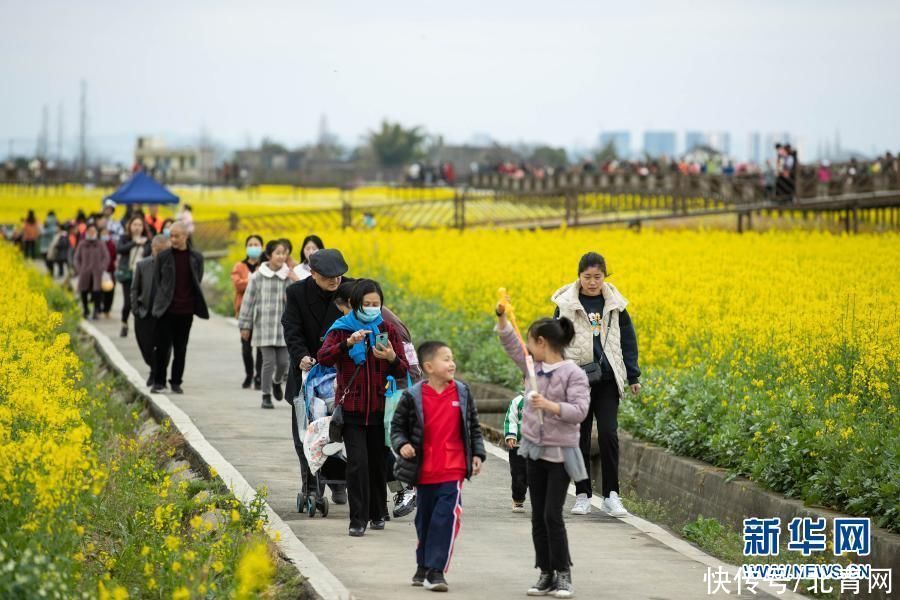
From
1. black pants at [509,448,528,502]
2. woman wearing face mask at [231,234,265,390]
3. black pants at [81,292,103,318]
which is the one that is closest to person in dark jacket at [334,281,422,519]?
black pants at [509,448,528,502]

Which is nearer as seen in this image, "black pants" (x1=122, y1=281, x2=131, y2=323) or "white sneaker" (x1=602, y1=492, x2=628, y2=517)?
"white sneaker" (x1=602, y1=492, x2=628, y2=517)

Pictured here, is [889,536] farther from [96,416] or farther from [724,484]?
[96,416]

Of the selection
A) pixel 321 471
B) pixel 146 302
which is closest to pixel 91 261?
pixel 146 302

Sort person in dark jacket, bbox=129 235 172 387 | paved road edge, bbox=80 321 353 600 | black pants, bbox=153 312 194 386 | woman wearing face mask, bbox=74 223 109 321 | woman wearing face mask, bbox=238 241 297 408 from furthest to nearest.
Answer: woman wearing face mask, bbox=74 223 109 321, person in dark jacket, bbox=129 235 172 387, black pants, bbox=153 312 194 386, woman wearing face mask, bbox=238 241 297 408, paved road edge, bbox=80 321 353 600

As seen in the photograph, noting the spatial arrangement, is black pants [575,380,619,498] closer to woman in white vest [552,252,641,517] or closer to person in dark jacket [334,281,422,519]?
woman in white vest [552,252,641,517]

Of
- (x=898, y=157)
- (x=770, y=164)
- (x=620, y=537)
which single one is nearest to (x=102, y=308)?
(x=620, y=537)

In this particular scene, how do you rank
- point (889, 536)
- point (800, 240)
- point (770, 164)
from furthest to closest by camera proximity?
1. point (770, 164)
2. point (800, 240)
3. point (889, 536)

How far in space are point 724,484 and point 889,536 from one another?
6.81ft

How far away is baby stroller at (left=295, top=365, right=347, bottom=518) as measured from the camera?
10555mm

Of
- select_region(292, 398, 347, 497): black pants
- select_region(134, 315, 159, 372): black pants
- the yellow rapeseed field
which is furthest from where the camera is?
the yellow rapeseed field

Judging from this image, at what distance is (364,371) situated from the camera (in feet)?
33.5

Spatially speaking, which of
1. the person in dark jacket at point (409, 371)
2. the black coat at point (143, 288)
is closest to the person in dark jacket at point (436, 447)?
the person in dark jacket at point (409, 371)

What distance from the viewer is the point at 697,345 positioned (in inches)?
659

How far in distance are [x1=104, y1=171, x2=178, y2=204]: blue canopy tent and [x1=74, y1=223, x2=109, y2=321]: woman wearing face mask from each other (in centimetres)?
908
